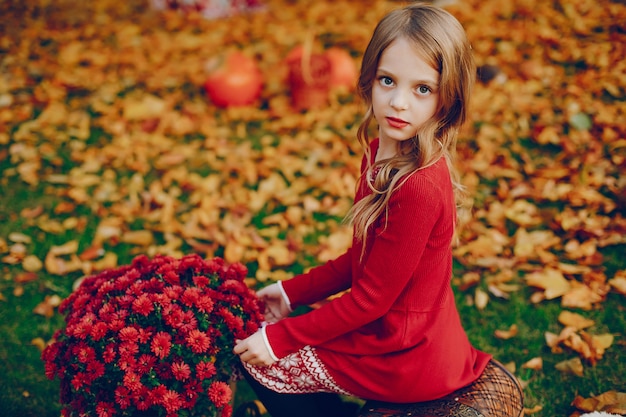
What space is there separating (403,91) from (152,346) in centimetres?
111

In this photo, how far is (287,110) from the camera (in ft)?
15.0

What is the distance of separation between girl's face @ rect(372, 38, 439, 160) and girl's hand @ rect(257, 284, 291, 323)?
0.80 m

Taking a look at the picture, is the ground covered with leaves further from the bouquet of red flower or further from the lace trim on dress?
the lace trim on dress

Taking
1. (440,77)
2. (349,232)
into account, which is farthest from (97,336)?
(349,232)

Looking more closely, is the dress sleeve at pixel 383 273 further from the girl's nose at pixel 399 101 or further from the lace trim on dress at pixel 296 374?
the girl's nose at pixel 399 101

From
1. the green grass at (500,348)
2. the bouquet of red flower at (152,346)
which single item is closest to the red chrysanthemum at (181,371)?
the bouquet of red flower at (152,346)

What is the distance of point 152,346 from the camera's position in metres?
1.72

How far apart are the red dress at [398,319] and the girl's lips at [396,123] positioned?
159mm

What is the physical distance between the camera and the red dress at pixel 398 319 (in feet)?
5.37

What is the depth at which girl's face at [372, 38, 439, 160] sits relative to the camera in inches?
63.0

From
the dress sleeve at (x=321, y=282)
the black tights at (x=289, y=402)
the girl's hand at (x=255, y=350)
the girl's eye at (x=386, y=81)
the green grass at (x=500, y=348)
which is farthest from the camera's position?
the green grass at (x=500, y=348)

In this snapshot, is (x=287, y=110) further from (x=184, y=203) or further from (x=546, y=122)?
(x=546, y=122)

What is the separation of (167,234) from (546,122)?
285 cm

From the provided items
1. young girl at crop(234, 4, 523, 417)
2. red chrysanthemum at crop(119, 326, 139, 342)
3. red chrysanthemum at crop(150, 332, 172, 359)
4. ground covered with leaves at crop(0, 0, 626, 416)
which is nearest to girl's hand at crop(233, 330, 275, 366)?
young girl at crop(234, 4, 523, 417)
